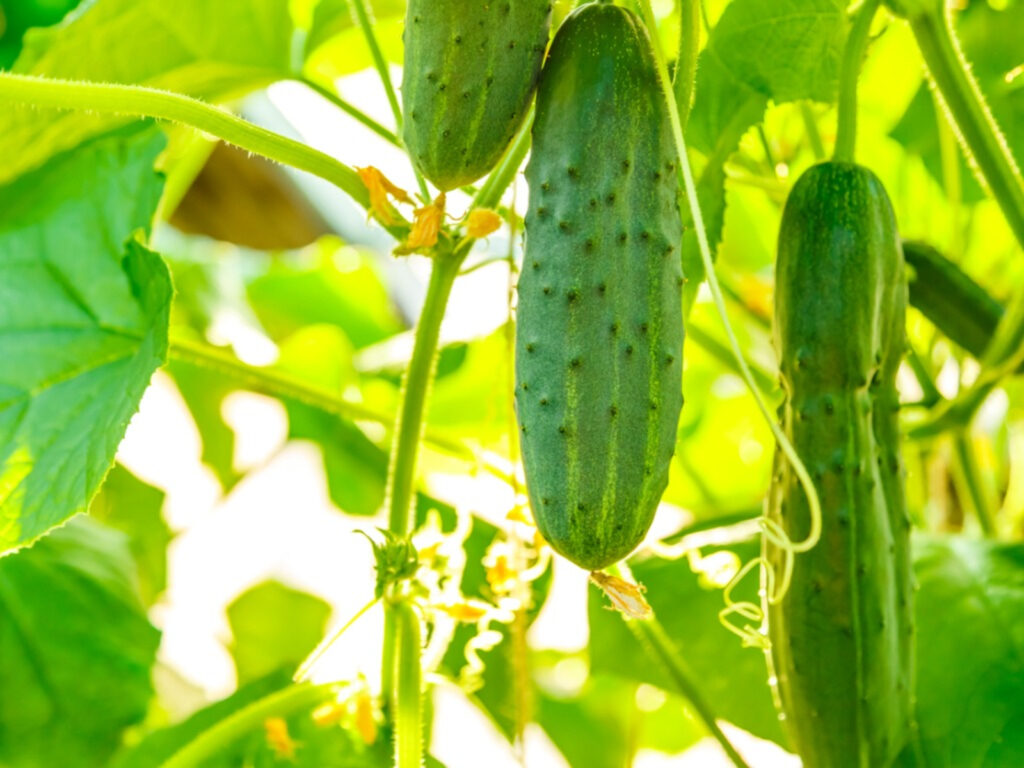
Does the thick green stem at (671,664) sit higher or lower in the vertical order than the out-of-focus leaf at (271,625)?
higher

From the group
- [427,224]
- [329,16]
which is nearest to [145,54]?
[329,16]

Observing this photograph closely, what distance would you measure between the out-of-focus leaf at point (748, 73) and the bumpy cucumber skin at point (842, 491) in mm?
102

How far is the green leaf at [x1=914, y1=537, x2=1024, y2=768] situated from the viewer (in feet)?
2.72

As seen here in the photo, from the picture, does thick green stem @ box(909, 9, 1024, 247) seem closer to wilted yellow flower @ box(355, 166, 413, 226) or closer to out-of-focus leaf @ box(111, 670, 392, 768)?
wilted yellow flower @ box(355, 166, 413, 226)

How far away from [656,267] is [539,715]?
914 millimetres

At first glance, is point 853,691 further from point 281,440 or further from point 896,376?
point 281,440

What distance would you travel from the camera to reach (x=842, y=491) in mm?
695

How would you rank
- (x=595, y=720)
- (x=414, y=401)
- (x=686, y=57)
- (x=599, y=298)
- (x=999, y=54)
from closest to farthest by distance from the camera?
(x=599, y=298), (x=686, y=57), (x=414, y=401), (x=999, y=54), (x=595, y=720)

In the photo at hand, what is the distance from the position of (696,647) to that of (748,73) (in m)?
0.49

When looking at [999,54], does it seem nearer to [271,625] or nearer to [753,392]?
[753,392]

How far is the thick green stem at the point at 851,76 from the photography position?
0.74 m

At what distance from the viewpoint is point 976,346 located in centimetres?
96

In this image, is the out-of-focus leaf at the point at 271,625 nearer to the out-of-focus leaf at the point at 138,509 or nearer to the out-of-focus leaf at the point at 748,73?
the out-of-focus leaf at the point at 138,509

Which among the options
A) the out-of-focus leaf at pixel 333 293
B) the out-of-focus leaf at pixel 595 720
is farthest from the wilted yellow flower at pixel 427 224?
the out-of-focus leaf at pixel 333 293
